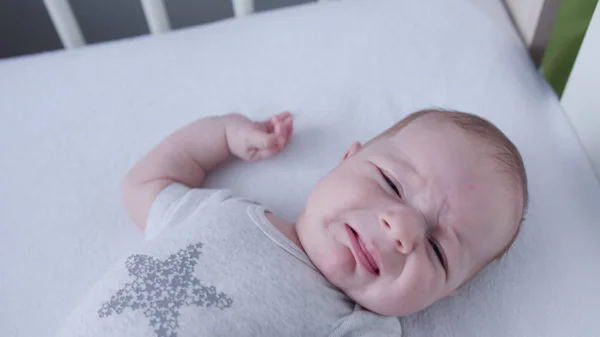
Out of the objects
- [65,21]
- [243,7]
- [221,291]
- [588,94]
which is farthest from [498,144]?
[65,21]

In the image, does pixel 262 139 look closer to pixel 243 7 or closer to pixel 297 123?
pixel 297 123

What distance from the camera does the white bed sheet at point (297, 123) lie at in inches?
31.3

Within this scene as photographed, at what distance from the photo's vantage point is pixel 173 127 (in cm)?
94

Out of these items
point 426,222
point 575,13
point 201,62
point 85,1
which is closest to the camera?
point 426,222

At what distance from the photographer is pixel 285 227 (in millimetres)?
787

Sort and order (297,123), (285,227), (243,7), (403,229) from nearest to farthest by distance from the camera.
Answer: (403,229), (285,227), (297,123), (243,7)

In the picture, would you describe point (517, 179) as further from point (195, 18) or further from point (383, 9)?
point (195, 18)

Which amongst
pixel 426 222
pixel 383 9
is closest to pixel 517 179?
pixel 426 222

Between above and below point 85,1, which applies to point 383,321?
below

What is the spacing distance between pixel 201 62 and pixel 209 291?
44 centimetres

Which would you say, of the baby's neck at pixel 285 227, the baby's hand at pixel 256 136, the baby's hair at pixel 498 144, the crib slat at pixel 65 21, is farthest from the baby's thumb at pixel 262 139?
the crib slat at pixel 65 21

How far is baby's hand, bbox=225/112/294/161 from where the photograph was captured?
0.87 m

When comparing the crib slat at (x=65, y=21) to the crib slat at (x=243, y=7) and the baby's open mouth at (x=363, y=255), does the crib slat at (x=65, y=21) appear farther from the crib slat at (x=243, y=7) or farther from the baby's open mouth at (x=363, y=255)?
the baby's open mouth at (x=363, y=255)

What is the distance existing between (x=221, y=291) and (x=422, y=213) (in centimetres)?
24
